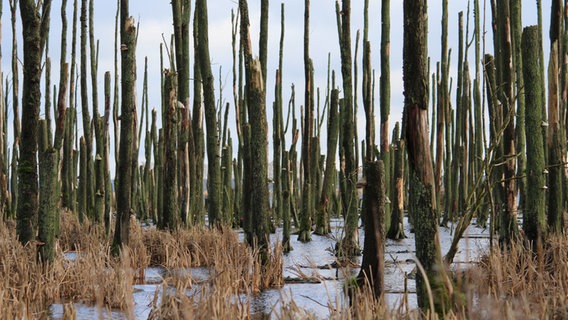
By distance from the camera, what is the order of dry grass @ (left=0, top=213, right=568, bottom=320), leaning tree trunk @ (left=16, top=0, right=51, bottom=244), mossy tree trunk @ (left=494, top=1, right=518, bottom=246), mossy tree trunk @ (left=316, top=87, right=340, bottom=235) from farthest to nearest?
1. mossy tree trunk @ (left=316, top=87, right=340, bottom=235)
2. mossy tree trunk @ (left=494, top=1, right=518, bottom=246)
3. leaning tree trunk @ (left=16, top=0, right=51, bottom=244)
4. dry grass @ (left=0, top=213, right=568, bottom=320)

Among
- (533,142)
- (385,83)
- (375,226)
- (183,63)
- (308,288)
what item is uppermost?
→ (183,63)

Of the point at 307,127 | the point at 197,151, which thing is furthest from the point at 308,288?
the point at 197,151

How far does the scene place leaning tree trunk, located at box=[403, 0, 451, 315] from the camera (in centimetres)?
356

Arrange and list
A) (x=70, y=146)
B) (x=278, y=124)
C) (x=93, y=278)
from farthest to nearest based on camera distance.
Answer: (x=70, y=146) → (x=278, y=124) → (x=93, y=278)

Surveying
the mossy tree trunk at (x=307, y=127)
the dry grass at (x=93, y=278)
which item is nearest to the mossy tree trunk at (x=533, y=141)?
the dry grass at (x=93, y=278)

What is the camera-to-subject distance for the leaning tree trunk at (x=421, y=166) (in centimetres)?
356

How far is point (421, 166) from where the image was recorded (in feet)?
11.8

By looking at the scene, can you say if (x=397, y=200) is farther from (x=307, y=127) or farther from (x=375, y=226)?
(x=375, y=226)

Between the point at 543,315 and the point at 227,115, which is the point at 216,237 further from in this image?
the point at 227,115

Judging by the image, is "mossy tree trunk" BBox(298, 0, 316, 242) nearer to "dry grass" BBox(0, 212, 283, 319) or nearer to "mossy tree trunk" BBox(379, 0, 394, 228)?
"mossy tree trunk" BBox(379, 0, 394, 228)

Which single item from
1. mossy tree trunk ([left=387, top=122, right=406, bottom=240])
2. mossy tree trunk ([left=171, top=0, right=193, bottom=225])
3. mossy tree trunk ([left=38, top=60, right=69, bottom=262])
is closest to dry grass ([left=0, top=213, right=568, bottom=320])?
mossy tree trunk ([left=38, top=60, right=69, bottom=262])

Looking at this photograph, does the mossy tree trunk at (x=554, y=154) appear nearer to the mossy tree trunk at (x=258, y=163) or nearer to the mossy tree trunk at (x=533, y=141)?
the mossy tree trunk at (x=533, y=141)

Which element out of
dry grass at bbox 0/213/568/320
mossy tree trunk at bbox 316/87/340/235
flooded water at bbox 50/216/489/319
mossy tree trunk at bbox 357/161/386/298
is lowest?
flooded water at bbox 50/216/489/319

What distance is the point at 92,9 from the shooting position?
1074cm
